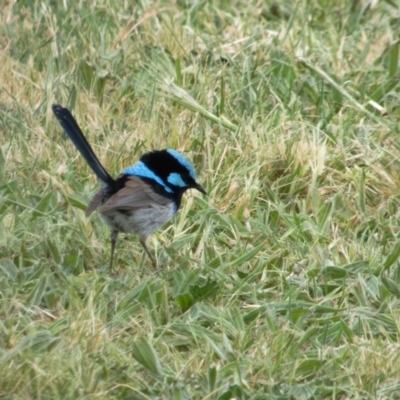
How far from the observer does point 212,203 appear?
592 centimetres

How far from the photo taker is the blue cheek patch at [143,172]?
562cm

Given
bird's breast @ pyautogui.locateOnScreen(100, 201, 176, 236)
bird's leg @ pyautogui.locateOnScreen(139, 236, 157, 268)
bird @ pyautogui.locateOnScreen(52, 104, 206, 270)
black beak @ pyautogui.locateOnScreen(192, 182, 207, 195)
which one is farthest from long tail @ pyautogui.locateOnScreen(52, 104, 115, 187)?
black beak @ pyautogui.locateOnScreen(192, 182, 207, 195)

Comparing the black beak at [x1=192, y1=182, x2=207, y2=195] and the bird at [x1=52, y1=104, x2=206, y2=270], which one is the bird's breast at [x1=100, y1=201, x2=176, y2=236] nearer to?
the bird at [x1=52, y1=104, x2=206, y2=270]

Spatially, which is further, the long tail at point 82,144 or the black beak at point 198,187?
the black beak at point 198,187

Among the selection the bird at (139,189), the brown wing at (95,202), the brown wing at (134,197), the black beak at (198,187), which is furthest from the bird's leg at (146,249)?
the black beak at (198,187)

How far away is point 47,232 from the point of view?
5492 millimetres

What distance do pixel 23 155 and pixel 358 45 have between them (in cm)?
261

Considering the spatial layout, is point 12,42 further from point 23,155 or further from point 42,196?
point 42,196

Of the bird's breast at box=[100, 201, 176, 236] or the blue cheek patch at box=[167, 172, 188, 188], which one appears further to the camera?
the blue cheek patch at box=[167, 172, 188, 188]

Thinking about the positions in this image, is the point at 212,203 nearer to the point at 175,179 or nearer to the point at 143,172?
the point at 175,179

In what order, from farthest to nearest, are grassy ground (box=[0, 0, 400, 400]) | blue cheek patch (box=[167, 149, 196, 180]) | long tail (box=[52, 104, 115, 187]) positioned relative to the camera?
blue cheek patch (box=[167, 149, 196, 180]), long tail (box=[52, 104, 115, 187]), grassy ground (box=[0, 0, 400, 400])

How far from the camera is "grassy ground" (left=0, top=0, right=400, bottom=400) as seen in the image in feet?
14.4

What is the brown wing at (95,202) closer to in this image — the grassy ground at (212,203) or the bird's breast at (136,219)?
the bird's breast at (136,219)

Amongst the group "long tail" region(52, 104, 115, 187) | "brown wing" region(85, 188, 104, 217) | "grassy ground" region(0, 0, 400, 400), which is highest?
"long tail" region(52, 104, 115, 187)
